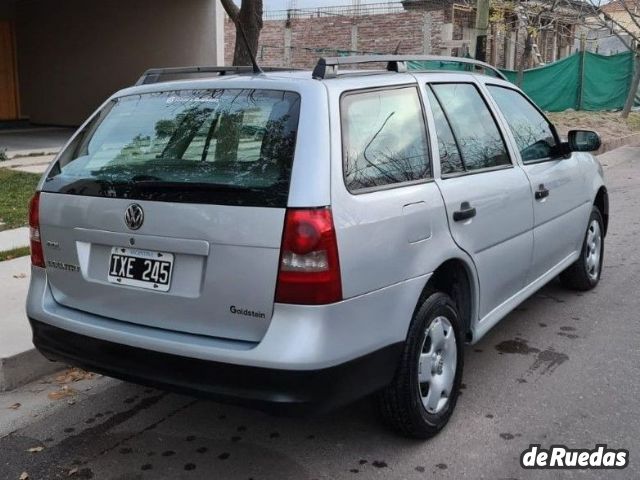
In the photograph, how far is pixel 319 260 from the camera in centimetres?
280

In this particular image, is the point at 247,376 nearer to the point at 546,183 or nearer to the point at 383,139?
the point at 383,139

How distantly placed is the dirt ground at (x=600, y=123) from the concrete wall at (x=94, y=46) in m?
9.00

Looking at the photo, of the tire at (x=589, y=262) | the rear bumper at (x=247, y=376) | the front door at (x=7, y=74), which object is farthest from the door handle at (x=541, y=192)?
the front door at (x=7, y=74)

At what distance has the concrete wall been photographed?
16.0 metres

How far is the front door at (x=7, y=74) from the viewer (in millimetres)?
18828

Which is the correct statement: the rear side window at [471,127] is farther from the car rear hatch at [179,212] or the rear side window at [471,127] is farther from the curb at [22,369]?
the curb at [22,369]

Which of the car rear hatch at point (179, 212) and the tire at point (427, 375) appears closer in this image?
the car rear hatch at point (179, 212)

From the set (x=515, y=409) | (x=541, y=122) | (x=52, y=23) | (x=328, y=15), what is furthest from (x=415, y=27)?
(x=515, y=409)

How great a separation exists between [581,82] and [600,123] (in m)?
4.19

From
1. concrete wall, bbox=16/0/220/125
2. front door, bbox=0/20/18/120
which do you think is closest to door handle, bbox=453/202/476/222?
concrete wall, bbox=16/0/220/125

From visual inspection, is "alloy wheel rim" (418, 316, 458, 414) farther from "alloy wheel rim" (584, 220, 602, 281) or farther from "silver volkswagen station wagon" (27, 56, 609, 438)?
"alloy wheel rim" (584, 220, 602, 281)

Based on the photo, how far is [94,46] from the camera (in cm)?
1792

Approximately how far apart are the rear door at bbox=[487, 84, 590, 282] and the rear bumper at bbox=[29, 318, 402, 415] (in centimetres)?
191

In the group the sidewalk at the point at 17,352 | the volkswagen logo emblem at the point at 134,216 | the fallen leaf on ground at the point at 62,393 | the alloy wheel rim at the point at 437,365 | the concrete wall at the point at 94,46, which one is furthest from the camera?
the concrete wall at the point at 94,46
